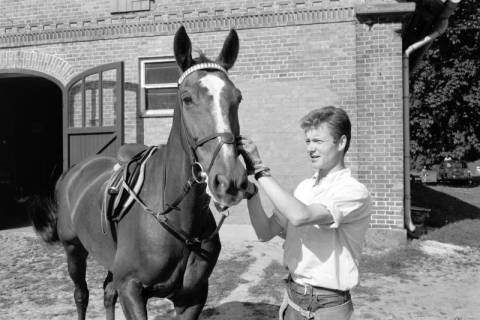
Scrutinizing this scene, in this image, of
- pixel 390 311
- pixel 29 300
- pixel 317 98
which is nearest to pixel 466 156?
pixel 317 98

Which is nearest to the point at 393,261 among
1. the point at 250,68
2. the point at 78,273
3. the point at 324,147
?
the point at 250,68

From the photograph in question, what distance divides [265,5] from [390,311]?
235 inches

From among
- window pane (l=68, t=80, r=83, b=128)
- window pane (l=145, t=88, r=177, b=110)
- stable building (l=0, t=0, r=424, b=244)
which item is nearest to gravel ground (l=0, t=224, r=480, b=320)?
stable building (l=0, t=0, r=424, b=244)

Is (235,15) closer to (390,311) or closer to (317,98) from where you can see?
(317,98)

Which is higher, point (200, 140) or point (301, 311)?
point (200, 140)

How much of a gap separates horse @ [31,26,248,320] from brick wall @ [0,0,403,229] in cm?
535

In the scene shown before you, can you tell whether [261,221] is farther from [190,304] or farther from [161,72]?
[161,72]

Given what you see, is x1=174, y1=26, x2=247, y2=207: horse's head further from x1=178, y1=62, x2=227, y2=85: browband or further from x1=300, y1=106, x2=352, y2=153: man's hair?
x1=300, y1=106, x2=352, y2=153: man's hair

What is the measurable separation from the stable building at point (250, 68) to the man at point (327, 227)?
5884 millimetres

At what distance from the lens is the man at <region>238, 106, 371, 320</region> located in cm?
192

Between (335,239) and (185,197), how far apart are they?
897mm

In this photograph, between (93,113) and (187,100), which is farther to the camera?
(93,113)

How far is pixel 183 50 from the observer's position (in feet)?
7.78

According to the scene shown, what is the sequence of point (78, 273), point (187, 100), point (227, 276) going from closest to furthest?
point (187, 100) → point (78, 273) → point (227, 276)
